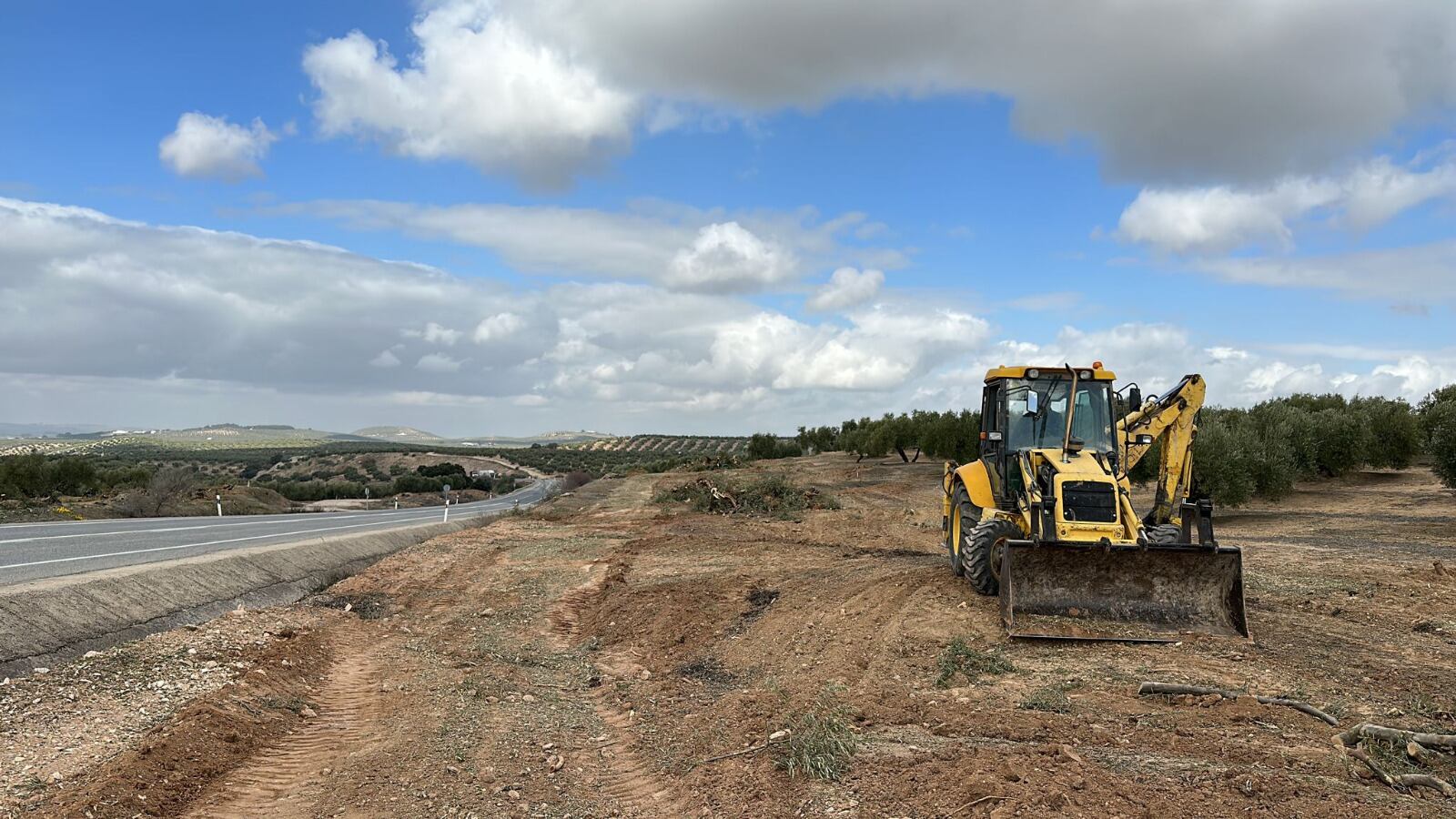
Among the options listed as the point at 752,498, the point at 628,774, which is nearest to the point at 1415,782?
the point at 628,774

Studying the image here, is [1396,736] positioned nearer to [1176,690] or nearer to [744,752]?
[1176,690]

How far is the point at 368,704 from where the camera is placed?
27.9ft

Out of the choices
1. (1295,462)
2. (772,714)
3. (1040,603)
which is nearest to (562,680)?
(772,714)

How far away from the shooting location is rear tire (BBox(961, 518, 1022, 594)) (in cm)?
1109

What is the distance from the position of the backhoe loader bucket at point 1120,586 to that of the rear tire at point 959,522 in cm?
171

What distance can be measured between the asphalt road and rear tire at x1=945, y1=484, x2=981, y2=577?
503 inches

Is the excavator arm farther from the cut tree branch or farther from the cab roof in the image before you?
the cut tree branch

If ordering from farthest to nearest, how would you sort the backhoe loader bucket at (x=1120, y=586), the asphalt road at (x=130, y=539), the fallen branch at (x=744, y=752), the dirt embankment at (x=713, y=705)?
the asphalt road at (x=130, y=539)
the backhoe loader bucket at (x=1120, y=586)
the fallen branch at (x=744, y=752)
the dirt embankment at (x=713, y=705)

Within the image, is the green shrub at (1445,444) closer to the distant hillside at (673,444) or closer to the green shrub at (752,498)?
the green shrub at (752,498)

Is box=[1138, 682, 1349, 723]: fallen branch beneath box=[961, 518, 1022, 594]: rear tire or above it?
beneath

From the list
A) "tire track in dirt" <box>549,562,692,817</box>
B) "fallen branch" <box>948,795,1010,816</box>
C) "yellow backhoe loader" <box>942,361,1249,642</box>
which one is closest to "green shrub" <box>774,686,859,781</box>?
"tire track in dirt" <box>549,562,692,817</box>

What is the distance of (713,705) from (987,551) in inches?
188

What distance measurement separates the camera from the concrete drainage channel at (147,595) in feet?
29.5

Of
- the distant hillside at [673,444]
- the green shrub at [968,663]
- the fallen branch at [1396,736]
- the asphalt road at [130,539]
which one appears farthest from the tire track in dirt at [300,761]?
the distant hillside at [673,444]
